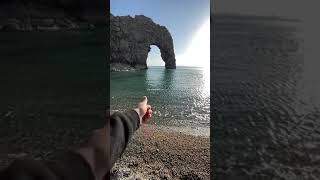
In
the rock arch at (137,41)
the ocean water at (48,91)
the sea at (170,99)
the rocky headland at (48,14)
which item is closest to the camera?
the ocean water at (48,91)

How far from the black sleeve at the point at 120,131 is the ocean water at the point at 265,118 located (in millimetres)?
1194

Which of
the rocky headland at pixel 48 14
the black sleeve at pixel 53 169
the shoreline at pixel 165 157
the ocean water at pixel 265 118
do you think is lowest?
the shoreline at pixel 165 157

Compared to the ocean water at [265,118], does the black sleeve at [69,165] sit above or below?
above

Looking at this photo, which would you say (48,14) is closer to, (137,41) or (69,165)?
(137,41)

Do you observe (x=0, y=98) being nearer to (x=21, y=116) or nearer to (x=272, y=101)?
(x=21, y=116)

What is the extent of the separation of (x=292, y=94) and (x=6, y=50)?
17.7 meters

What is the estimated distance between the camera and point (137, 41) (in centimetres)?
2544

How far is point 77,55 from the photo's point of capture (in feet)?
76.3

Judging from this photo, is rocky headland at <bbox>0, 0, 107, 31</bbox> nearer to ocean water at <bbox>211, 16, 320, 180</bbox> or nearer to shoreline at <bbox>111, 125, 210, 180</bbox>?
ocean water at <bbox>211, 16, 320, 180</bbox>

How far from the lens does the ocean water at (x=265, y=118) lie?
22.9 ft

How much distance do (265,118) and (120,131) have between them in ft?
34.4

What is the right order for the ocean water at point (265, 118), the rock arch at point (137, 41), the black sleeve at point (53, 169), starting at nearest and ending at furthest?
the black sleeve at point (53, 169), the ocean water at point (265, 118), the rock arch at point (137, 41)

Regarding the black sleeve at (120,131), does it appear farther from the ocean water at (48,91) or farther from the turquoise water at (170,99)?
the turquoise water at (170,99)

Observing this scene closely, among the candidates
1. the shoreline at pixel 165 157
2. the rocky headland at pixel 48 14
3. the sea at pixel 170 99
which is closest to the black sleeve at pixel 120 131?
the shoreline at pixel 165 157
